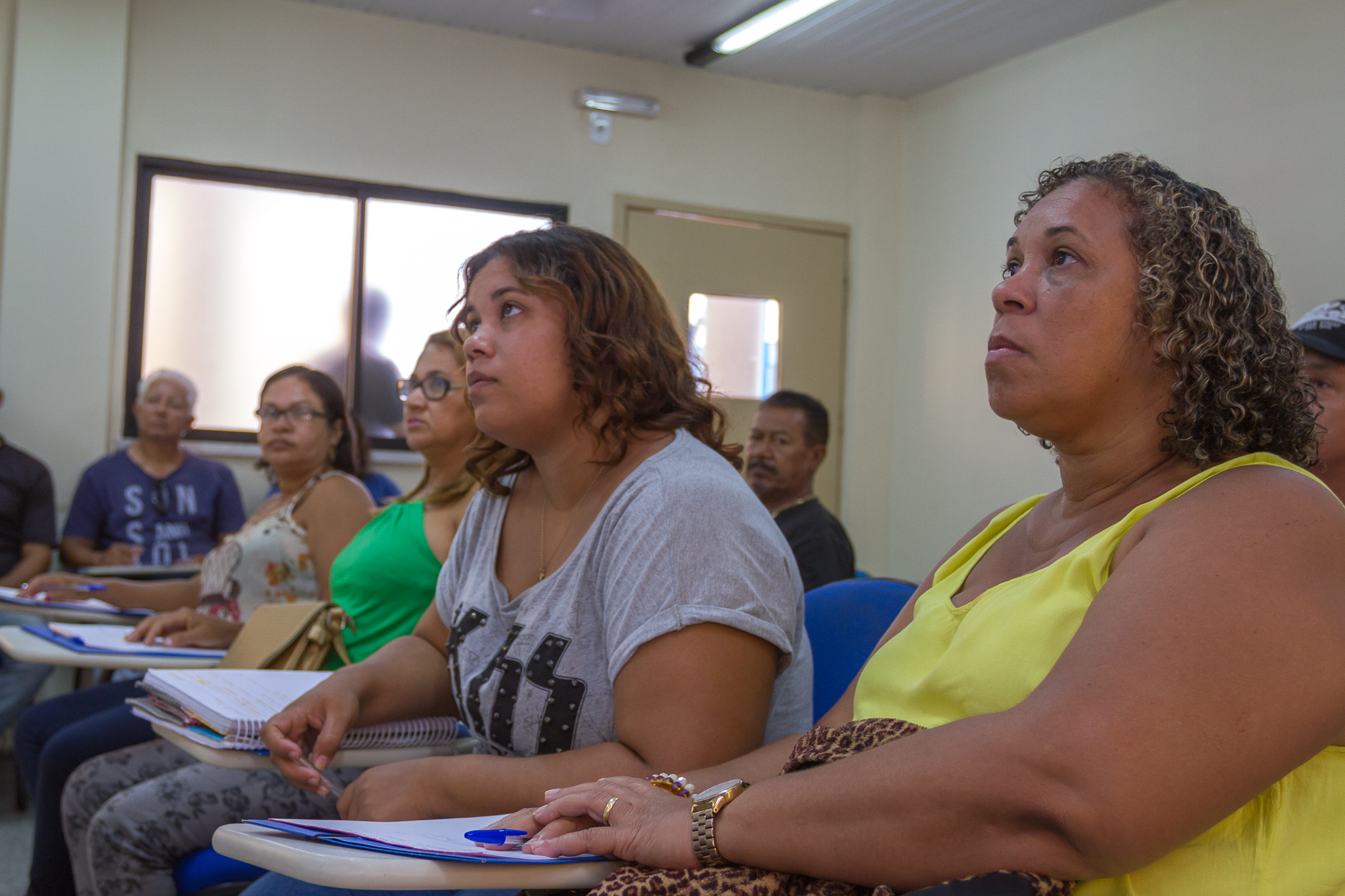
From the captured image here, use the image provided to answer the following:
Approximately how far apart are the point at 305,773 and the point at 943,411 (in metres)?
4.73

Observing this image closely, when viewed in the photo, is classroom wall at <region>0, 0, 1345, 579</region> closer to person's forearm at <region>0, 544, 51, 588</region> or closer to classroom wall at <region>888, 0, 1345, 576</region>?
classroom wall at <region>888, 0, 1345, 576</region>

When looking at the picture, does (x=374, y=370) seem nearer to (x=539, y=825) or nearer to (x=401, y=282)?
(x=401, y=282)

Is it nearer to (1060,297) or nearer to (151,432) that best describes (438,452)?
(1060,297)

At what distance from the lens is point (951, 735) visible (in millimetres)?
868

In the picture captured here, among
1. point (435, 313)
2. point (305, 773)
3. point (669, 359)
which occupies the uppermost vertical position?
point (435, 313)

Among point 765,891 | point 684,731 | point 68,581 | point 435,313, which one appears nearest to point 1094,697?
point 765,891

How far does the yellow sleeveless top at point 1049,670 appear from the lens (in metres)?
0.86

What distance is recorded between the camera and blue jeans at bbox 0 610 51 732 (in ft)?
12.7

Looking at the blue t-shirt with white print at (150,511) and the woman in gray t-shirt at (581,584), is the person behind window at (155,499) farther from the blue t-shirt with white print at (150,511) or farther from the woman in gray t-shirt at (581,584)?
the woman in gray t-shirt at (581,584)

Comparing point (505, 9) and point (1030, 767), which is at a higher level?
point (505, 9)

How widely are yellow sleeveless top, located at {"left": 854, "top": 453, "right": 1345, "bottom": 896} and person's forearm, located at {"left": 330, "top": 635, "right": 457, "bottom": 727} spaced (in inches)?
30.5

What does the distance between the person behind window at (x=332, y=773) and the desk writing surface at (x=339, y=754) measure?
0.69 ft

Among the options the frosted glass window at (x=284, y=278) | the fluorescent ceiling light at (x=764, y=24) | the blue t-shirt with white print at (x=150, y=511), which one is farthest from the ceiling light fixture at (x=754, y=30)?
the blue t-shirt with white print at (x=150, y=511)

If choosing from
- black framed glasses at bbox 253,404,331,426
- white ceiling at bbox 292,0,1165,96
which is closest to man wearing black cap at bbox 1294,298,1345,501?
black framed glasses at bbox 253,404,331,426
